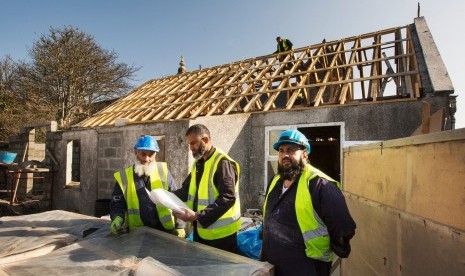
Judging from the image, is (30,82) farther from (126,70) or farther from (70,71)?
(126,70)

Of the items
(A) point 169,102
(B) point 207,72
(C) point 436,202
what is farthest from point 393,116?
(B) point 207,72

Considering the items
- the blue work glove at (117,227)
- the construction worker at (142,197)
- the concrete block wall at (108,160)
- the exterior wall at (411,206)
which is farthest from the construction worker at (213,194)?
the concrete block wall at (108,160)

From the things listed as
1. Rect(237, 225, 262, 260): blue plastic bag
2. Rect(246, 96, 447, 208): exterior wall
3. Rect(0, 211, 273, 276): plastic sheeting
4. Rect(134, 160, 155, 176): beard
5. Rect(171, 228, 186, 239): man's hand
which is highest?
Rect(246, 96, 447, 208): exterior wall

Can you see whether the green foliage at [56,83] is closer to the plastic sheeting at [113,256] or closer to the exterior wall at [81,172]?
the exterior wall at [81,172]

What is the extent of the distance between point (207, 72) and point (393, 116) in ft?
22.1

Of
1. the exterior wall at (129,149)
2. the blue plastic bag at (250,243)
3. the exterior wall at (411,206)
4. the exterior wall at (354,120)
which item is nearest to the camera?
the exterior wall at (411,206)

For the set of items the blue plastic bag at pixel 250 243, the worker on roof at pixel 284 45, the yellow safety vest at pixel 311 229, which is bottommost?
the blue plastic bag at pixel 250 243

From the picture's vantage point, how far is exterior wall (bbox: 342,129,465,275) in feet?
6.51

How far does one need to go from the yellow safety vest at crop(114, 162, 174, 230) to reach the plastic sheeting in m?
0.28

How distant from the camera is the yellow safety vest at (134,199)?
10.6 feet

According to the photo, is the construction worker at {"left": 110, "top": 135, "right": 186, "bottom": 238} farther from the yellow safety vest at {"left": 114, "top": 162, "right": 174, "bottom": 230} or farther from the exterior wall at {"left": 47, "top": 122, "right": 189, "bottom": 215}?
the exterior wall at {"left": 47, "top": 122, "right": 189, "bottom": 215}

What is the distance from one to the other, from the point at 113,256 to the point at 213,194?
3.42 feet

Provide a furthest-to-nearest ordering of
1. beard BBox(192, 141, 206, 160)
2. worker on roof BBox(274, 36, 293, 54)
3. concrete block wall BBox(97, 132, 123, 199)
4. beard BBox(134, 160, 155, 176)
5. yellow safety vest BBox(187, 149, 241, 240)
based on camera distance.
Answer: worker on roof BBox(274, 36, 293, 54)
concrete block wall BBox(97, 132, 123, 199)
beard BBox(134, 160, 155, 176)
beard BBox(192, 141, 206, 160)
yellow safety vest BBox(187, 149, 241, 240)

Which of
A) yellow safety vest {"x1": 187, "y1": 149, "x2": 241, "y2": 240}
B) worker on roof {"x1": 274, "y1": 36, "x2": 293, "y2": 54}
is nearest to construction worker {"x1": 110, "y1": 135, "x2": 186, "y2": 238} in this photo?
yellow safety vest {"x1": 187, "y1": 149, "x2": 241, "y2": 240}
